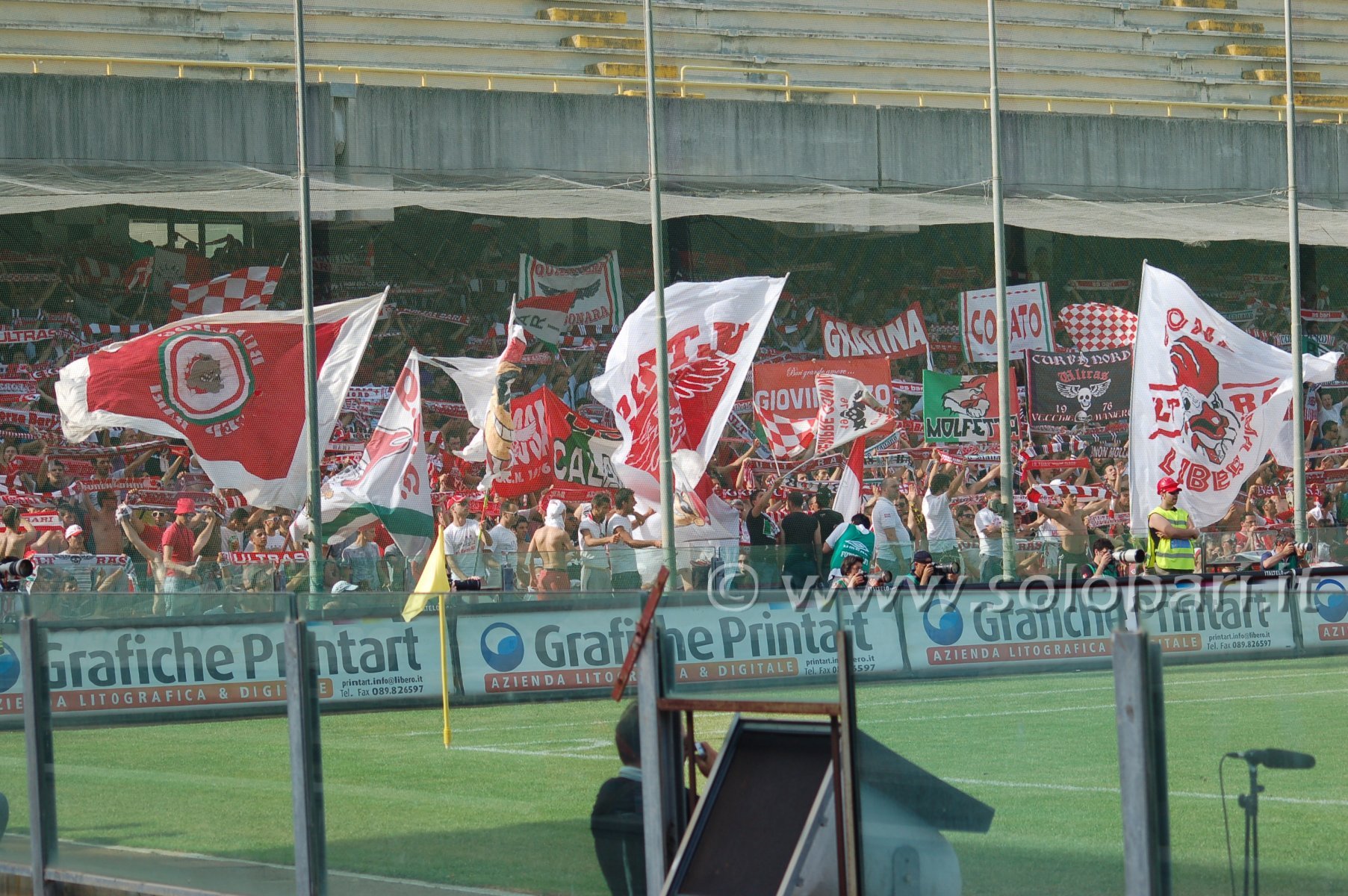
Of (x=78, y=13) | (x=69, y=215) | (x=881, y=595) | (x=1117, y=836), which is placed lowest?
(x=1117, y=836)

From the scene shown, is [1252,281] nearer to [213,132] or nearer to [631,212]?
[631,212]

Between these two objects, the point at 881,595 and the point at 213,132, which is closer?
the point at 881,595

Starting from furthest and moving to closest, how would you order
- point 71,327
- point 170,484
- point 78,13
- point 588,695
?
point 78,13 < point 71,327 < point 170,484 < point 588,695

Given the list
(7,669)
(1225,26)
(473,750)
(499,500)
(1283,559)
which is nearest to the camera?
(473,750)

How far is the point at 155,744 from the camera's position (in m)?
7.30

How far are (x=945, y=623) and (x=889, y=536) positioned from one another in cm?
1376

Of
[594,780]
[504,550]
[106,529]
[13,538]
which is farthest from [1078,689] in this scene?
[106,529]

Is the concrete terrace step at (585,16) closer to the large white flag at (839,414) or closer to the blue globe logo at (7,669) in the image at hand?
the large white flag at (839,414)

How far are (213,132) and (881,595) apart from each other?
74.1 feet

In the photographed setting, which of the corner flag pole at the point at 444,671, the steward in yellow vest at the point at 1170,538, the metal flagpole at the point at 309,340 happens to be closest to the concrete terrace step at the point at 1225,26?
the metal flagpole at the point at 309,340

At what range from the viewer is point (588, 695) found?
6191mm

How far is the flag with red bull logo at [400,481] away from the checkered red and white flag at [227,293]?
765 centimetres

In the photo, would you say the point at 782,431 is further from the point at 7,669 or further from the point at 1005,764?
the point at 1005,764

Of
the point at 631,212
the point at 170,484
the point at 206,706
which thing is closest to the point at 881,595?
the point at 206,706
